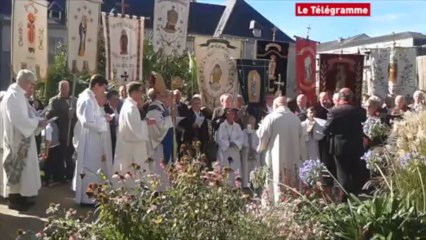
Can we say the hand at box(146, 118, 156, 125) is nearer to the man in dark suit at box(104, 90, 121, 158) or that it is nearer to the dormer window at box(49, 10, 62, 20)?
the man in dark suit at box(104, 90, 121, 158)

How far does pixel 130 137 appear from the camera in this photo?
8.85 meters

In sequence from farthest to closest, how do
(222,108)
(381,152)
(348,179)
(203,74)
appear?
(203,74) → (222,108) → (348,179) → (381,152)

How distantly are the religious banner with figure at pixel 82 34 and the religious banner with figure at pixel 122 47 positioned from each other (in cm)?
39

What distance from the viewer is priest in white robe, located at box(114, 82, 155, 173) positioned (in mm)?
8805

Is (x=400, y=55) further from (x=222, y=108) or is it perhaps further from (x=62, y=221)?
(x=62, y=221)

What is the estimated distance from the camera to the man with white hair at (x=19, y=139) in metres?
7.92

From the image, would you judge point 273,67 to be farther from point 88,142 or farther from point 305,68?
point 88,142

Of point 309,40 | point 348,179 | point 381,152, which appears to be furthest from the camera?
point 309,40

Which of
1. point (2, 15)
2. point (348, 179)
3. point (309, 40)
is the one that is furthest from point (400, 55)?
point (2, 15)

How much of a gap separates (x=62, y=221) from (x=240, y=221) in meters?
1.09

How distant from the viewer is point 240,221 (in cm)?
400

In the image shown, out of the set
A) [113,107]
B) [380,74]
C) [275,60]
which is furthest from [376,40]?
[113,107]

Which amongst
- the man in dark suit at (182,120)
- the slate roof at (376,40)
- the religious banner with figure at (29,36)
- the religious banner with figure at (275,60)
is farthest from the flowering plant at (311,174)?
the slate roof at (376,40)

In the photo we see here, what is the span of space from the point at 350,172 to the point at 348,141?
1.36 feet
